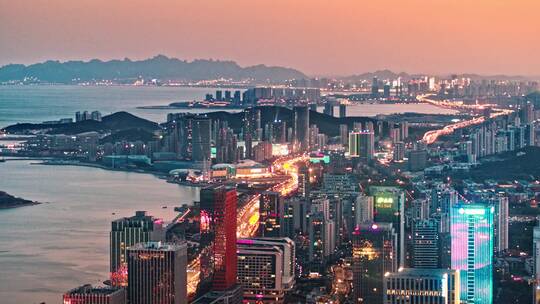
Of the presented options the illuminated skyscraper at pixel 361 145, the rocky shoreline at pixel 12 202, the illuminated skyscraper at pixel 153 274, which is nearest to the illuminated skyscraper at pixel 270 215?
the rocky shoreline at pixel 12 202

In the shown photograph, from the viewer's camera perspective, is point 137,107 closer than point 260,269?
No

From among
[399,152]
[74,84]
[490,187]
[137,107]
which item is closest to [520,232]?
[490,187]

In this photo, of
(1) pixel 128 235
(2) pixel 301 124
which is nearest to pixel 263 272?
(1) pixel 128 235

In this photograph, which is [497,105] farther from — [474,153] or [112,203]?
[112,203]

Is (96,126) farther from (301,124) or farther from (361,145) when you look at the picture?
(361,145)

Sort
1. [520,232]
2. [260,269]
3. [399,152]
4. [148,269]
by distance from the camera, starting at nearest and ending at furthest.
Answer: [148,269]
[260,269]
[520,232]
[399,152]

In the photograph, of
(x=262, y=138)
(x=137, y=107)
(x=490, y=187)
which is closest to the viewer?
(x=490, y=187)
